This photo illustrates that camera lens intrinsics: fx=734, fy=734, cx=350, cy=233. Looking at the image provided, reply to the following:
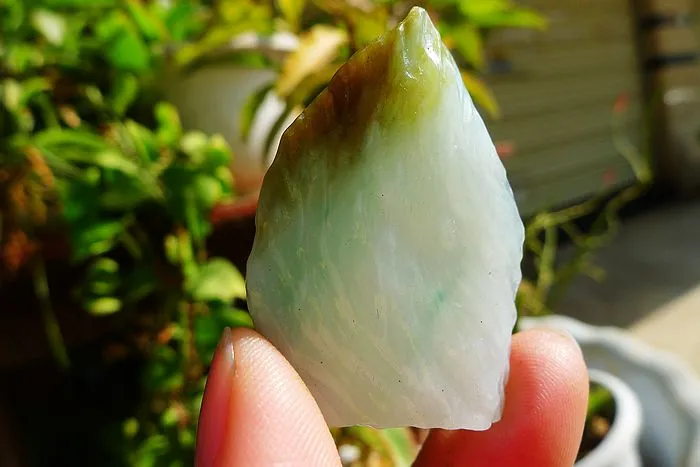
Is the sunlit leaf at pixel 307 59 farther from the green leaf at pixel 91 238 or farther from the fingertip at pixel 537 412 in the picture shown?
the fingertip at pixel 537 412

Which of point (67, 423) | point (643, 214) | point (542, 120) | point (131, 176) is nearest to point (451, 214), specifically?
point (131, 176)

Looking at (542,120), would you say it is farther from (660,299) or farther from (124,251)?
(124,251)

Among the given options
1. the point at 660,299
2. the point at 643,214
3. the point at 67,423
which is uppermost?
the point at 67,423

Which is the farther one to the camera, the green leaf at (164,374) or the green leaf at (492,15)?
the green leaf at (492,15)

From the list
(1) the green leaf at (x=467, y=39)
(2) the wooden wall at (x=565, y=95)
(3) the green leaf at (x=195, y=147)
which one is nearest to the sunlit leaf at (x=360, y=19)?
(1) the green leaf at (x=467, y=39)

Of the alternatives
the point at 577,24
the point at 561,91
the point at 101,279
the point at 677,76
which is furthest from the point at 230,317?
the point at 677,76

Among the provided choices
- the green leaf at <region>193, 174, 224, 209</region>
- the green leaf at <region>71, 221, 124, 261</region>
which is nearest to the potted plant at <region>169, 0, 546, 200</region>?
the green leaf at <region>193, 174, 224, 209</region>
